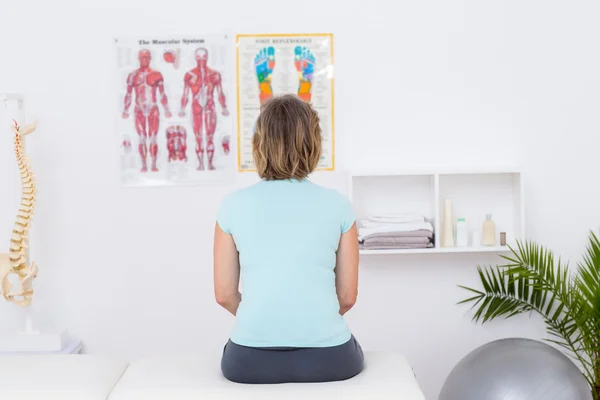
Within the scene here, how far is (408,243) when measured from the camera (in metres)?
3.16

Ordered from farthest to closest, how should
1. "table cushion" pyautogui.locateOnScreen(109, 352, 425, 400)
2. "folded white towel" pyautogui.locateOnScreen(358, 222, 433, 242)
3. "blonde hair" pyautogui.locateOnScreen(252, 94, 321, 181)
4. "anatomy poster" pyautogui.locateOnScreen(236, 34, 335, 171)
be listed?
"anatomy poster" pyautogui.locateOnScreen(236, 34, 335, 171) < "folded white towel" pyautogui.locateOnScreen(358, 222, 433, 242) < "blonde hair" pyautogui.locateOnScreen(252, 94, 321, 181) < "table cushion" pyautogui.locateOnScreen(109, 352, 425, 400)

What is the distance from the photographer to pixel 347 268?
2137 mm

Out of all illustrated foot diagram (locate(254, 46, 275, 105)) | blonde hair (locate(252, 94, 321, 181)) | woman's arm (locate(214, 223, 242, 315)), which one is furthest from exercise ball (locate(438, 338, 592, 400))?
illustrated foot diagram (locate(254, 46, 275, 105))

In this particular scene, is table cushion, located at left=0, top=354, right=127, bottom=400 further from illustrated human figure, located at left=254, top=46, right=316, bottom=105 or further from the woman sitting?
illustrated human figure, located at left=254, top=46, right=316, bottom=105

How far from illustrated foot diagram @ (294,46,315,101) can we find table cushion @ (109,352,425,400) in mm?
1466

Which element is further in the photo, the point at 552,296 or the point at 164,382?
the point at 552,296

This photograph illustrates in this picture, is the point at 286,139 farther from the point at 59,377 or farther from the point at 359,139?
the point at 359,139

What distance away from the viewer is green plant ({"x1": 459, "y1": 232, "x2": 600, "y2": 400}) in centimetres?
301

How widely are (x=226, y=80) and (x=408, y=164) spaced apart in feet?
2.93

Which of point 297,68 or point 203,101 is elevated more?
point 297,68

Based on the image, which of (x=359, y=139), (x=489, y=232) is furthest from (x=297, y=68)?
(x=489, y=232)

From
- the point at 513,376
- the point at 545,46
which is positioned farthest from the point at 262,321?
the point at 545,46

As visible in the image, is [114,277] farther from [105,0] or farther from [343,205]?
[343,205]

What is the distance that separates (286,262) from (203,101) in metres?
1.50
